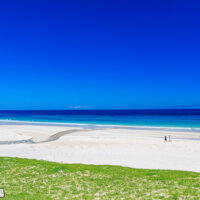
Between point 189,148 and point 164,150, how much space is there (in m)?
2.64

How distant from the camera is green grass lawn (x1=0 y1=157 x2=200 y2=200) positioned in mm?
7590

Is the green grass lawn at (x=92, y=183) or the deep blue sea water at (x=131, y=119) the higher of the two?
the deep blue sea water at (x=131, y=119)

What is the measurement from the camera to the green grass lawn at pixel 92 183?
7590 mm

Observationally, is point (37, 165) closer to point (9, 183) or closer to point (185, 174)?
point (9, 183)

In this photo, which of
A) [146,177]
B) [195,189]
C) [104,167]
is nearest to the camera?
[195,189]

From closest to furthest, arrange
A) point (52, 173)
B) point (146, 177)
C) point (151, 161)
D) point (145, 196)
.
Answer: point (145, 196)
point (146, 177)
point (52, 173)
point (151, 161)

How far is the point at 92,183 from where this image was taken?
29.0ft

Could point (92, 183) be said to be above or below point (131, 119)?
below

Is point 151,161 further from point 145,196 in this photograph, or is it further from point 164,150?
point 145,196

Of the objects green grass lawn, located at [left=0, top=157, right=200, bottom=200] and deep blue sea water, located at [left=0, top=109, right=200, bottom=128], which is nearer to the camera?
green grass lawn, located at [left=0, top=157, right=200, bottom=200]

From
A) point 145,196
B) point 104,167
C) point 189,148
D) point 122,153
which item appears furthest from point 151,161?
point 145,196

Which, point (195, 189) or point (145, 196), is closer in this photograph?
point (145, 196)

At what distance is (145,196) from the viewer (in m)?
7.44

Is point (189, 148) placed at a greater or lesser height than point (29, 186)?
greater
